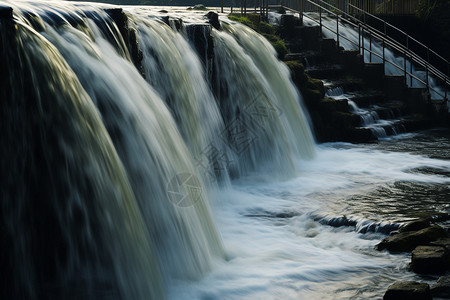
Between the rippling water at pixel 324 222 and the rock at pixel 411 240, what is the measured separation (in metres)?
0.13

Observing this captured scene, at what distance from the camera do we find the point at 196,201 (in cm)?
709

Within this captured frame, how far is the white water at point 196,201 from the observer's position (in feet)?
18.0

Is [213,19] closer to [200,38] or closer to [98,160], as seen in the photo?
[200,38]

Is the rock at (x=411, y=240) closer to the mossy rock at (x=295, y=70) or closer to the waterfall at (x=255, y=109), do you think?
the waterfall at (x=255, y=109)

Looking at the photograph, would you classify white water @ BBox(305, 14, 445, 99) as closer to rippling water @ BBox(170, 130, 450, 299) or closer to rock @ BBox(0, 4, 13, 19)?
rippling water @ BBox(170, 130, 450, 299)

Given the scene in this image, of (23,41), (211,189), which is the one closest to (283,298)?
(23,41)

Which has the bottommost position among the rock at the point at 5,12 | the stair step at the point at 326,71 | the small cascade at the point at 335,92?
the small cascade at the point at 335,92

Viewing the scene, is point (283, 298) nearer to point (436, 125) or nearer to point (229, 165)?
point (229, 165)

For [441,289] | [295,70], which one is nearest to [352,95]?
[295,70]

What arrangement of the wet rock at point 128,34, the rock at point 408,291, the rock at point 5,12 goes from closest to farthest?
the rock at point 5,12 → the rock at point 408,291 → the wet rock at point 128,34

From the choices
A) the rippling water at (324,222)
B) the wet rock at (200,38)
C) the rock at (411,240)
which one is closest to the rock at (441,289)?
the rippling water at (324,222)

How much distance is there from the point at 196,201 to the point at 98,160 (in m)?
1.86

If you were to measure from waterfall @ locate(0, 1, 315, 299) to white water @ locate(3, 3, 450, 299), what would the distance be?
0.02m

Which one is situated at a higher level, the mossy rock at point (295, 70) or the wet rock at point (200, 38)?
the wet rock at point (200, 38)
